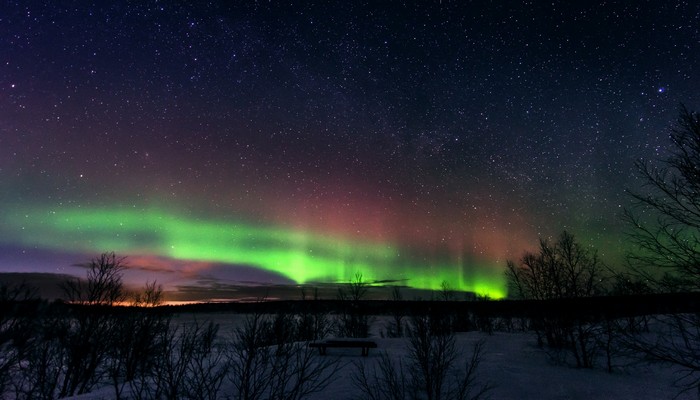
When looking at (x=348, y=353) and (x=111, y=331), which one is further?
(x=111, y=331)

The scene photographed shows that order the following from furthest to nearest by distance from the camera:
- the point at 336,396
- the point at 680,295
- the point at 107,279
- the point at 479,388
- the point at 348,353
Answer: the point at 107,279 → the point at 348,353 → the point at 479,388 → the point at 680,295 → the point at 336,396

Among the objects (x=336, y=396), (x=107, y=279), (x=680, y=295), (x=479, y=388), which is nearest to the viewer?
(x=336, y=396)

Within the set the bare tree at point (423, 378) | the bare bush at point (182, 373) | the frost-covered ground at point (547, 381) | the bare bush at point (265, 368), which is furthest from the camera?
the frost-covered ground at point (547, 381)

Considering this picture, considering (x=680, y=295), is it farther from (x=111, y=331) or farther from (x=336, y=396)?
(x=111, y=331)

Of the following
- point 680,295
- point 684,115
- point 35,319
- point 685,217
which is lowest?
point 35,319

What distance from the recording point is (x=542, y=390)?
14.0m

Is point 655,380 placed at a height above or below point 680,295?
below

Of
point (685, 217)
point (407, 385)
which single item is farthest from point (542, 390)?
point (685, 217)

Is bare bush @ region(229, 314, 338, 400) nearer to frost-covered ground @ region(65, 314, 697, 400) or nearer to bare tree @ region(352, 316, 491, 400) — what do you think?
frost-covered ground @ region(65, 314, 697, 400)

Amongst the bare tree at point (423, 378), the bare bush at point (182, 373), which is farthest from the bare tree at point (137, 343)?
the bare tree at point (423, 378)

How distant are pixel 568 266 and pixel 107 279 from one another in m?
30.6

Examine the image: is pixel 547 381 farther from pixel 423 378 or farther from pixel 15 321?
pixel 15 321

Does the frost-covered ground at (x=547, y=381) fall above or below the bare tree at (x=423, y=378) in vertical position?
below

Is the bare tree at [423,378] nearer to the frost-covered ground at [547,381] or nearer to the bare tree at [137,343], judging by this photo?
the frost-covered ground at [547,381]
